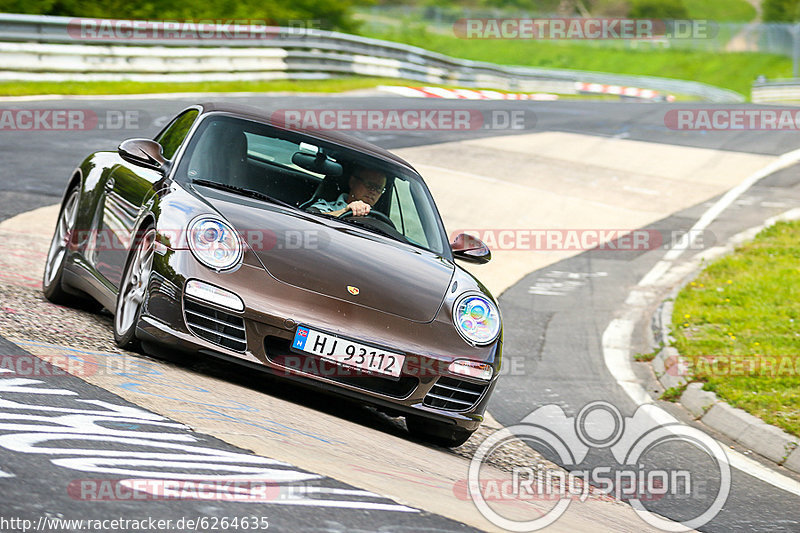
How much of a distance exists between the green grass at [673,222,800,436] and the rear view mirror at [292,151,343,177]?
3225 millimetres

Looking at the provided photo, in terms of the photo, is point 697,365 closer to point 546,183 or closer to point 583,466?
point 583,466

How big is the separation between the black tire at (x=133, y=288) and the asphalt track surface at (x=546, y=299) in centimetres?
58

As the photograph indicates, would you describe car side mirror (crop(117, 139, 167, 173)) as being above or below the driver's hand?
above

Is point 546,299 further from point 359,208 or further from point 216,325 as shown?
point 216,325

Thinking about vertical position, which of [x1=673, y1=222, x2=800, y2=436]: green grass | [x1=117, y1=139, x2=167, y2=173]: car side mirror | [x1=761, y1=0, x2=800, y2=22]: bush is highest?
[x1=117, y1=139, x2=167, y2=173]: car side mirror

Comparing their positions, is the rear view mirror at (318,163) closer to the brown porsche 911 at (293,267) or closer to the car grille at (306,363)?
the brown porsche 911 at (293,267)

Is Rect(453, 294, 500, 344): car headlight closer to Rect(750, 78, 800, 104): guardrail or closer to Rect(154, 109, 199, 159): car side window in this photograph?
Rect(154, 109, 199, 159): car side window

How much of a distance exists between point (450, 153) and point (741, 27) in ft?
130

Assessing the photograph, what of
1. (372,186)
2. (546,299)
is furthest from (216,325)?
(546,299)

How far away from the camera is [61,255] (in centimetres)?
690

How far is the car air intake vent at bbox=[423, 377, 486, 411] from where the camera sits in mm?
5371

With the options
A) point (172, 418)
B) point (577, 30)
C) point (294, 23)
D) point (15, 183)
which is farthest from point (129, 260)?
point (577, 30)

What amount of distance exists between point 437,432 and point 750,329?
15.2 feet

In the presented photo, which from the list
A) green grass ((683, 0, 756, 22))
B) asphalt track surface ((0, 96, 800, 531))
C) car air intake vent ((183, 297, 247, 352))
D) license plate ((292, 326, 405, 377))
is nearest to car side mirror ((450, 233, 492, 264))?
asphalt track surface ((0, 96, 800, 531))
